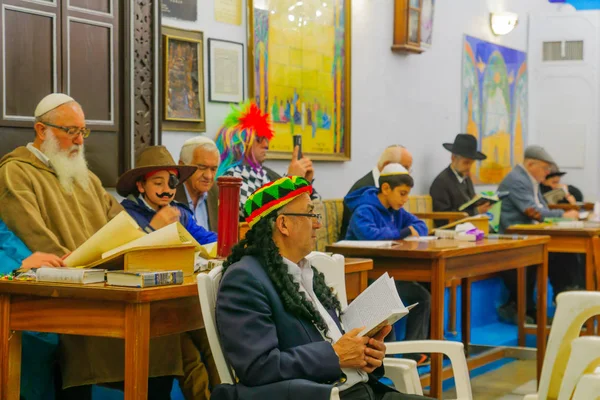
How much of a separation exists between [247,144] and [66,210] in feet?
5.86

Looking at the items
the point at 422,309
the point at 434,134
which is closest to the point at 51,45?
the point at 422,309

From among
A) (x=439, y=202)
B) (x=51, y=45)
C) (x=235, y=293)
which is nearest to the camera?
(x=235, y=293)

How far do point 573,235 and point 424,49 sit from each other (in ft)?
7.62

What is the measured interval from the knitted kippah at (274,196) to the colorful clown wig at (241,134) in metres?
2.54

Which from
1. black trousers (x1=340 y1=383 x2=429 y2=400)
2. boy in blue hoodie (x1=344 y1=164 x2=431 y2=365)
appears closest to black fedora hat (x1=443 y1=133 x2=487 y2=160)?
boy in blue hoodie (x1=344 y1=164 x2=431 y2=365)

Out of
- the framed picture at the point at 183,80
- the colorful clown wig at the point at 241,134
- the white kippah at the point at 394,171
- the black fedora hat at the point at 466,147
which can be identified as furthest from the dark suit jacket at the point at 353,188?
the black fedora hat at the point at 466,147

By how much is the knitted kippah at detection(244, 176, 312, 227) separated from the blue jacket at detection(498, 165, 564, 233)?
547cm

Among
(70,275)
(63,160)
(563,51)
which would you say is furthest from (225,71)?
(563,51)

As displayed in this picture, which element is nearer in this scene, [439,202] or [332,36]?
[332,36]

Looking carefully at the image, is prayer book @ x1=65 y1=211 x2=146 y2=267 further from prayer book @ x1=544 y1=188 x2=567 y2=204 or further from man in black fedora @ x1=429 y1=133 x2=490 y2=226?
prayer book @ x1=544 y1=188 x2=567 y2=204

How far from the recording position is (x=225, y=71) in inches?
234

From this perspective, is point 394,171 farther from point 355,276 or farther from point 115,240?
point 115,240

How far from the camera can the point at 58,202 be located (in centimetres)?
396

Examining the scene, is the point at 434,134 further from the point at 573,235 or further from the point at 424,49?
the point at 573,235
